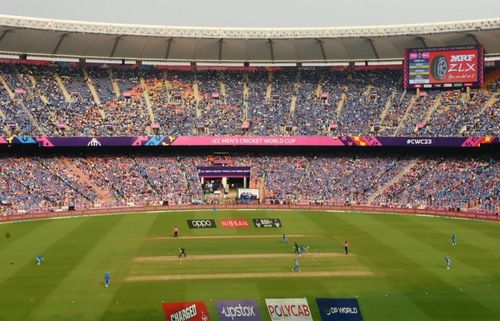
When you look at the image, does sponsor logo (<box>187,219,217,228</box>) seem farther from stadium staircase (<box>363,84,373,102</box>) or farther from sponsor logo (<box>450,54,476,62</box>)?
sponsor logo (<box>450,54,476,62</box>)

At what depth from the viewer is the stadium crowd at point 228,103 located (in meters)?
70.4

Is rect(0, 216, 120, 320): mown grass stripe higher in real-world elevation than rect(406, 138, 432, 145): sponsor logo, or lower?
lower

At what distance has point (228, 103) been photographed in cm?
7888

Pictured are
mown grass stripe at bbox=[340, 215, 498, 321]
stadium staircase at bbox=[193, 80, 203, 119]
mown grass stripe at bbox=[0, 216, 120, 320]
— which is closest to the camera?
mown grass stripe at bbox=[340, 215, 498, 321]

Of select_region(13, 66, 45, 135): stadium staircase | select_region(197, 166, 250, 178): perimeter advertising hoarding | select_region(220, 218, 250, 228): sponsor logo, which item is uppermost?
select_region(13, 66, 45, 135): stadium staircase

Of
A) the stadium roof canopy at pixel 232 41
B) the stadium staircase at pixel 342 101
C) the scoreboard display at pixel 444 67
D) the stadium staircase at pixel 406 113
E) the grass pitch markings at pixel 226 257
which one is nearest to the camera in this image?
the grass pitch markings at pixel 226 257

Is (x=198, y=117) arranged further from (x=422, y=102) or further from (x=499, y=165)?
(x=499, y=165)

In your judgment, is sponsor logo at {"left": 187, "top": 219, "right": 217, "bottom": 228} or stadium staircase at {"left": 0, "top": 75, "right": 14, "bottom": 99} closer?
sponsor logo at {"left": 187, "top": 219, "right": 217, "bottom": 228}

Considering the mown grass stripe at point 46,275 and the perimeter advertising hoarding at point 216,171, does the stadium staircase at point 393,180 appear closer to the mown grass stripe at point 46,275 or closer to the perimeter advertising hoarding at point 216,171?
the perimeter advertising hoarding at point 216,171

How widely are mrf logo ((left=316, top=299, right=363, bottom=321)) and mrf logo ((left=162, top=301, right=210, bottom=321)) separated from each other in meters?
4.07

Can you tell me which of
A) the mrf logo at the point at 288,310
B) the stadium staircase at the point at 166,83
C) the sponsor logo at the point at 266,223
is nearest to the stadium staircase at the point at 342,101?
the stadium staircase at the point at 166,83

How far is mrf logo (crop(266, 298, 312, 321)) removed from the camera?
61.7 feet

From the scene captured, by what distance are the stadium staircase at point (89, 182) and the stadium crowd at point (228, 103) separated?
12.9 ft

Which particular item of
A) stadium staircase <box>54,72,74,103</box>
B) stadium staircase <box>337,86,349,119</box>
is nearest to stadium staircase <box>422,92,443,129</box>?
stadium staircase <box>337,86,349,119</box>
